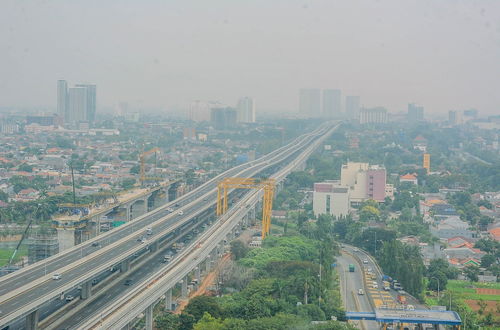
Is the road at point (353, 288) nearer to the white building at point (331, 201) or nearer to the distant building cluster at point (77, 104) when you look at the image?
the white building at point (331, 201)

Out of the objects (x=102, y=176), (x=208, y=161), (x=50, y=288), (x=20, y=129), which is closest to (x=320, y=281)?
(x=50, y=288)

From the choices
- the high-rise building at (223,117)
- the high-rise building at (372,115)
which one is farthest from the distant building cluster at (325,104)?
the high-rise building at (223,117)

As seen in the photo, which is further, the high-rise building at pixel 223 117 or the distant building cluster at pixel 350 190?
the high-rise building at pixel 223 117

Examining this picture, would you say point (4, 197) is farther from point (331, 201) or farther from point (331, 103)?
point (331, 103)

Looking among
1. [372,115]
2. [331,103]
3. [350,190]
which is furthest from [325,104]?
[350,190]

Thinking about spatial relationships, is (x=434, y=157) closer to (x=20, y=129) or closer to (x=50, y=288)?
(x=20, y=129)

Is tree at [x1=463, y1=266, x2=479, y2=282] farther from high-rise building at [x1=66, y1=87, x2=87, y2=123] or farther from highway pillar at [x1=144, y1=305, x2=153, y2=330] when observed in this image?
high-rise building at [x1=66, y1=87, x2=87, y2=123]
